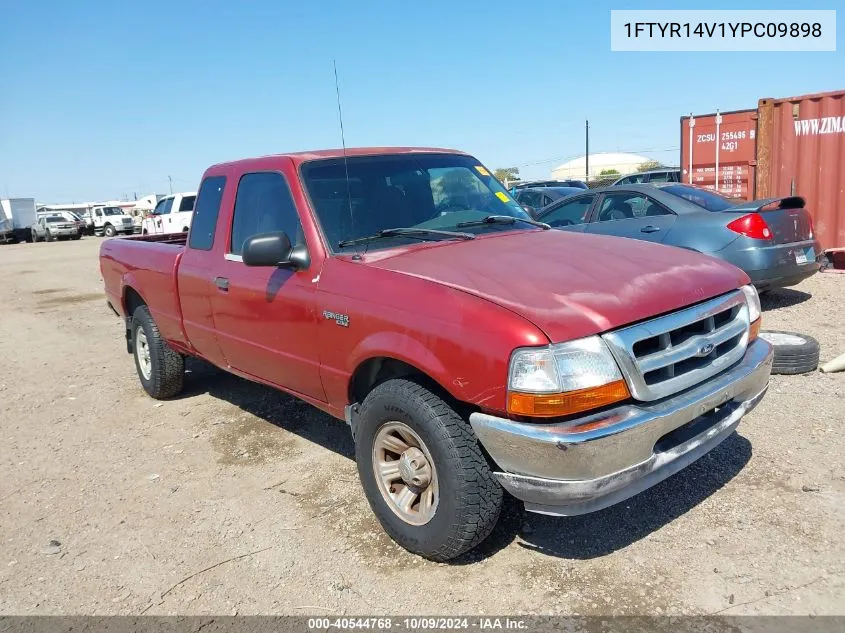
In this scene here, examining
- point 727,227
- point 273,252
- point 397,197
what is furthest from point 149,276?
point 727,227

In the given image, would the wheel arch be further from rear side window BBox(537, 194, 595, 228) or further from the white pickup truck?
the white pickup truck

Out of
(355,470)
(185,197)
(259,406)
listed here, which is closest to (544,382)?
(355,470)

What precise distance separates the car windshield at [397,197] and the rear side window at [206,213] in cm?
105

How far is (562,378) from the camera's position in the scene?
8.39ft

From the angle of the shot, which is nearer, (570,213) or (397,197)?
(397,197)

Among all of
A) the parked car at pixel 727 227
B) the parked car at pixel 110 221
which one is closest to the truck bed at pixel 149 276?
the parked car at pixel 727 227

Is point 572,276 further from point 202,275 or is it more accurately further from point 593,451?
point 202,275

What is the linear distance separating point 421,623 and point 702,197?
6423 millimetres

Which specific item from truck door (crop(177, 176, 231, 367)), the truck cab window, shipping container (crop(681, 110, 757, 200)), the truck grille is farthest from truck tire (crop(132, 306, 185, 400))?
shipping container (crop(681, 110, 757, 200))

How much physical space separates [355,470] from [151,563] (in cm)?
131

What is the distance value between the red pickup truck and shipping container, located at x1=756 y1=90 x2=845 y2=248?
25.0ft

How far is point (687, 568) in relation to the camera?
2961 mm

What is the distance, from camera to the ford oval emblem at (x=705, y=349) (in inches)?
115

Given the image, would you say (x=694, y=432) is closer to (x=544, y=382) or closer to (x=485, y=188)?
(x=544, y=382)
